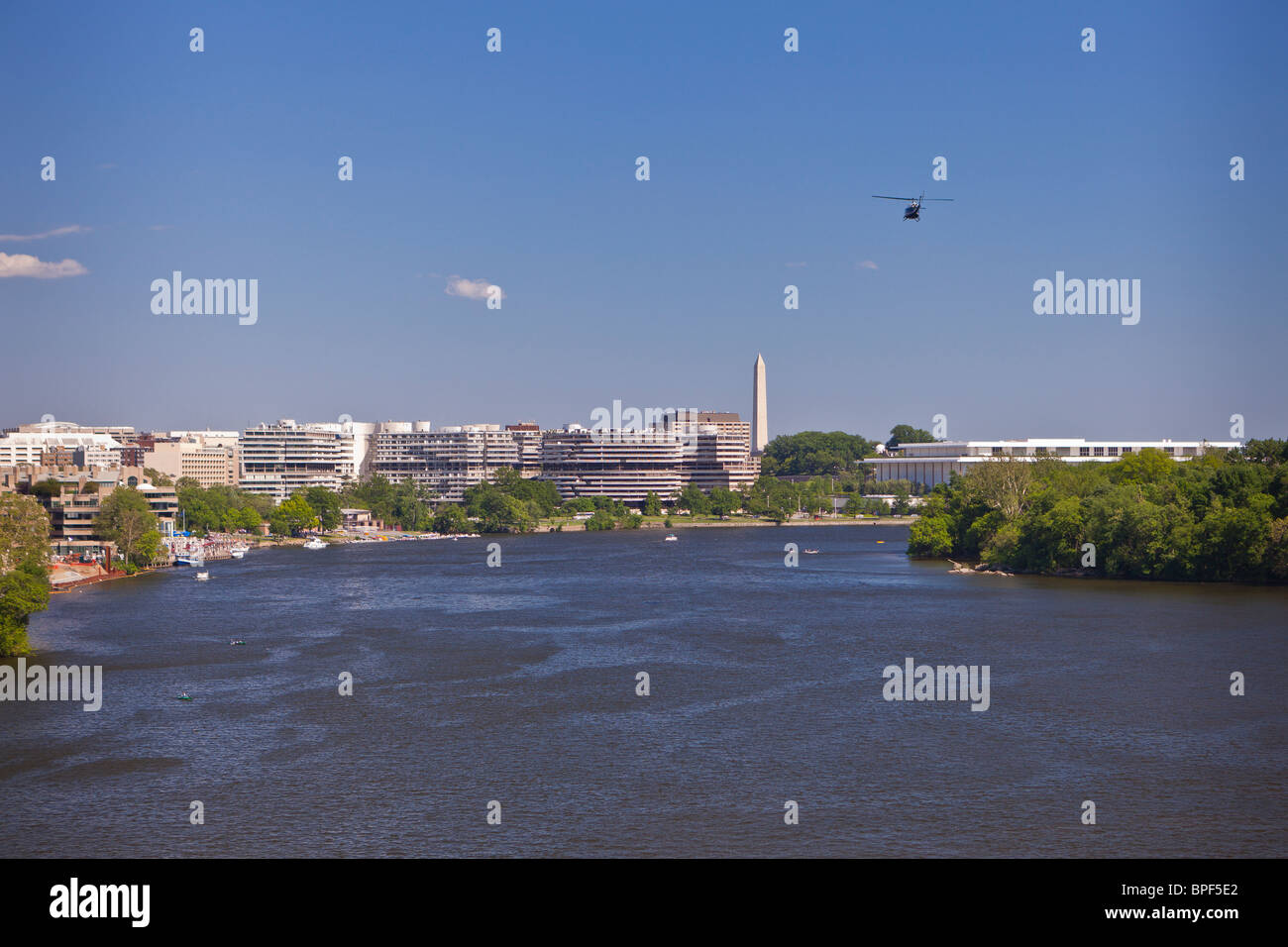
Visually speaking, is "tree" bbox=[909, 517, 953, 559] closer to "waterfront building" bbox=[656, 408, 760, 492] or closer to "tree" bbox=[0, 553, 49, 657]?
"tree" bbox=[0, 553, 49, 657]

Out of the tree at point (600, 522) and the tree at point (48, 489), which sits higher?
the tree at point (48, 489)

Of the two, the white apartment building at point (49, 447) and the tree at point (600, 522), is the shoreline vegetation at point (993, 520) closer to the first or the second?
the tree at point (600, 522)

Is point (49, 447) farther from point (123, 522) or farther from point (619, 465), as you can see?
point (123, 522)

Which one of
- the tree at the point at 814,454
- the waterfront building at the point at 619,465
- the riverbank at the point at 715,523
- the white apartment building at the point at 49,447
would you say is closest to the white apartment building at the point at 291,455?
the white apartment building at the point at 49,447

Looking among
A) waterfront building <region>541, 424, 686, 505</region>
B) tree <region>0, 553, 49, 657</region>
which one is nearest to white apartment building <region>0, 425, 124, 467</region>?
waterfront building <region>541, 424, 686, 505</region>

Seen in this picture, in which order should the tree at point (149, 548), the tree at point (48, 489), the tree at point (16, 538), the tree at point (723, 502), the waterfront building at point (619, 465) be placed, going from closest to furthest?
the tree at point (16, 538), the tree at point (149, 548), the tree at point (48, 489), the tree at point (723, 502), the waterfront building at point (619, 465)

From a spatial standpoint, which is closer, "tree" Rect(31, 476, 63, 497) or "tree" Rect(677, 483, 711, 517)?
"tree" Rect(31, 476, 63, 497)

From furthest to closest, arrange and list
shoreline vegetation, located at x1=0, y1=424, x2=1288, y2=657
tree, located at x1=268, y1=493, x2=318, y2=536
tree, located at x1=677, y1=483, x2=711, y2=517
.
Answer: tree, located at x1=677, y1=483, x2=711, y2=517 < tree, located at x1=268, y1=493, x2=318, y2=536 < shoreline vegetation, located at x1=0, y1=424, x2=1288, y2=657
